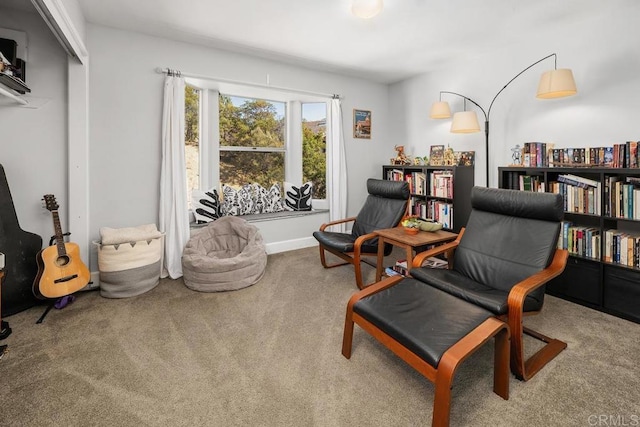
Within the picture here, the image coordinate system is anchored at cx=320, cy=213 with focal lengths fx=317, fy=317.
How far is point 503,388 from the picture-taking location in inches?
61.9

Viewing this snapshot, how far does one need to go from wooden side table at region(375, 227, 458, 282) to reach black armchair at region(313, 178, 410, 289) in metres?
0.14

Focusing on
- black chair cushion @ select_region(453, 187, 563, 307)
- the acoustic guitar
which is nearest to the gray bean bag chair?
the acoustic guitar

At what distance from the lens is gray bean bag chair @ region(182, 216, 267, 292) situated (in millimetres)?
2920

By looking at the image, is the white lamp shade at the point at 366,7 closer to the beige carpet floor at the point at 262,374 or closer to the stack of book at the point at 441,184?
the stack of book at the point at 441,184

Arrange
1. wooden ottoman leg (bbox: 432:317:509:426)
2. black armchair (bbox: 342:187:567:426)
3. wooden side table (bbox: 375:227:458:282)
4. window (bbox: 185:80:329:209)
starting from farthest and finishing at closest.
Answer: window (bbox: 185:80:329:209), wooden side table (bbox: 375:227:458:282), black armchair (bbox: 342:187:567:426), wooden ottoman leg (bbox: 432:317:509:426)

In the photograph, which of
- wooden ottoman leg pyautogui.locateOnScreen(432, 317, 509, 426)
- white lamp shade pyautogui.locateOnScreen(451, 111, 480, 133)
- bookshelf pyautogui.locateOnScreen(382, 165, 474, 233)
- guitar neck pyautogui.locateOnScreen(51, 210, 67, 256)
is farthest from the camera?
bookshelf pyautogui.locateOnScreen(382, 165, 474, 233)

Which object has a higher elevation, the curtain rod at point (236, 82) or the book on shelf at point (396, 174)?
the curtain rod at point (236, 82)

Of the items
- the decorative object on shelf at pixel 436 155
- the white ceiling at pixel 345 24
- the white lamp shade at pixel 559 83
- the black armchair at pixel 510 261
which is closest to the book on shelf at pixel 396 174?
the decorative object on shelf at pixel 436 155

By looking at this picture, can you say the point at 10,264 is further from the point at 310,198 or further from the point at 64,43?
the point at 310,198

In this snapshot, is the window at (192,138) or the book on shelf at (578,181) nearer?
the book on shelf at (578,181)

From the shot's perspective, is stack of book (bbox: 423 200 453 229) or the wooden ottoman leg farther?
stack of book (bbox: 423 200 453 229)

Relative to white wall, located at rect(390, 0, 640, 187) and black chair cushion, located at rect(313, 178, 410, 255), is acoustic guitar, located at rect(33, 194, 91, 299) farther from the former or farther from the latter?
white wall, located at rect(390, 0, 640, 187)

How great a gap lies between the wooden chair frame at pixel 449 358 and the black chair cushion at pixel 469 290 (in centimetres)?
22

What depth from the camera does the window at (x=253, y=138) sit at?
3.94 meters
